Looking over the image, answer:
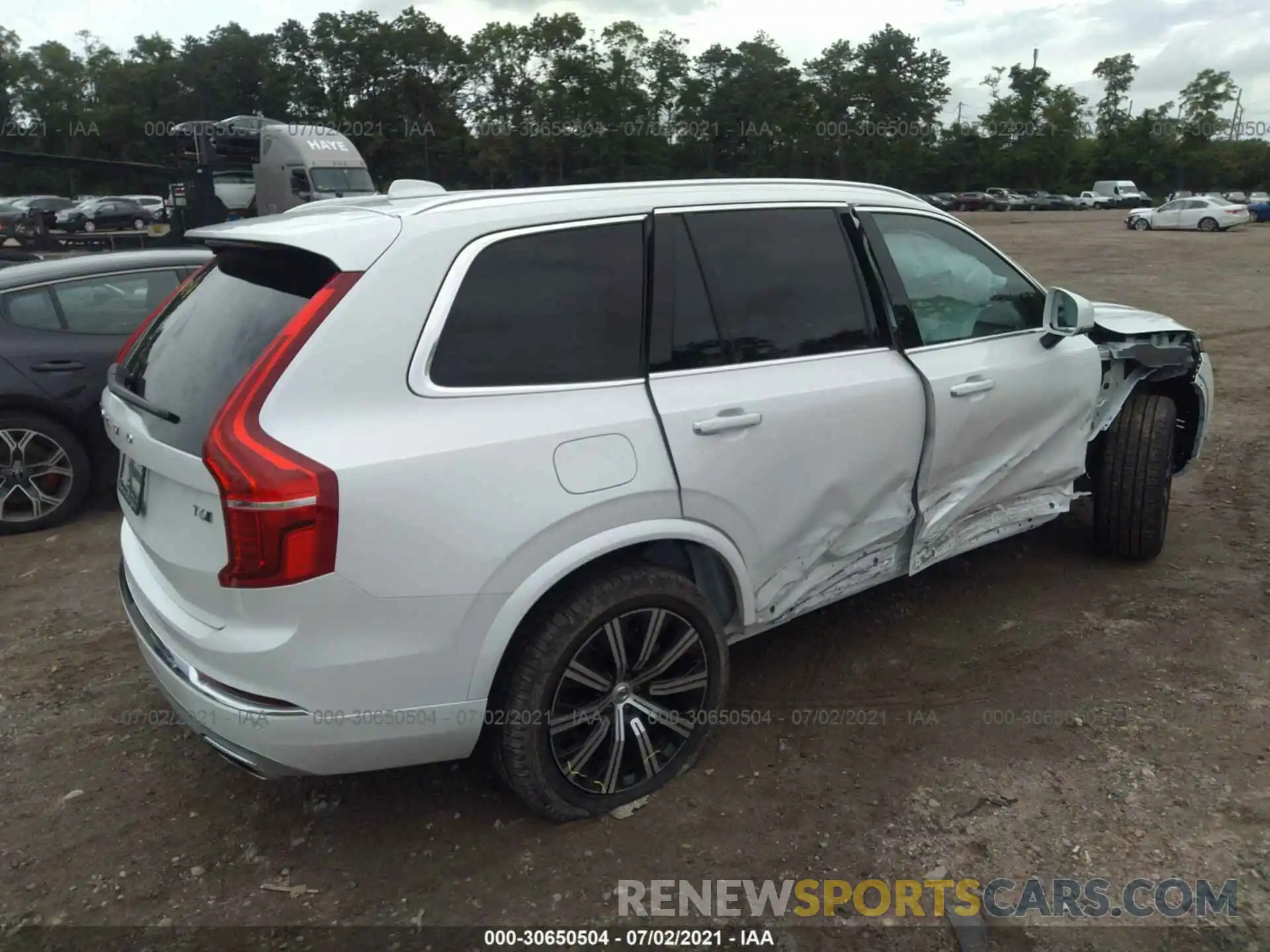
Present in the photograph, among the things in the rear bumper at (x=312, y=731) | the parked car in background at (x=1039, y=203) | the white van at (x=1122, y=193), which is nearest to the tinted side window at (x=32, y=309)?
the rear bumper at (x=312, y=731)

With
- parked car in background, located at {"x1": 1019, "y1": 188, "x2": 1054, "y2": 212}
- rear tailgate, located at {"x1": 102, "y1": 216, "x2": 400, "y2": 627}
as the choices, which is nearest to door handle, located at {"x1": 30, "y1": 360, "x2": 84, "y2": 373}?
rear tailgate, located at {"x1": 102, "y1": 216, "x2": 400, "y2": 627}

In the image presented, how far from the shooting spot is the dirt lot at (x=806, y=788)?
8.66ft

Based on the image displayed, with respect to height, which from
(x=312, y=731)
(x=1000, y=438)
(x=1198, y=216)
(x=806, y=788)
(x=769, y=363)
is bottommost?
(x=806, y=788)

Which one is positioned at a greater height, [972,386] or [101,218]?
[101,218]

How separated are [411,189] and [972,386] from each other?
7.17ft

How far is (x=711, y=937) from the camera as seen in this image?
2471 mm

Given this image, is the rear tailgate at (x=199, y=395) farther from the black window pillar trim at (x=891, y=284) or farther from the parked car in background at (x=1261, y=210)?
the parked car in background at (x=1261, y=210)

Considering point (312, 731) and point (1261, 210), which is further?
point (1261, 210)

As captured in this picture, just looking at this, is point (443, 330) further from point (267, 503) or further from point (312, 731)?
point (312, 731)

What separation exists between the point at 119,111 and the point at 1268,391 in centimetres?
6972

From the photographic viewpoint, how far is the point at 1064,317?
3.93 m

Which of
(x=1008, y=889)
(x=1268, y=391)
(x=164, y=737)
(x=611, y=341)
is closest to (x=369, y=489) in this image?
(x=611, y=341)

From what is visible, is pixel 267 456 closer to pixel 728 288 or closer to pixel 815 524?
pixel 728 288

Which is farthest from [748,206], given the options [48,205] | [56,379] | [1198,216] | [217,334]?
[48,205]
